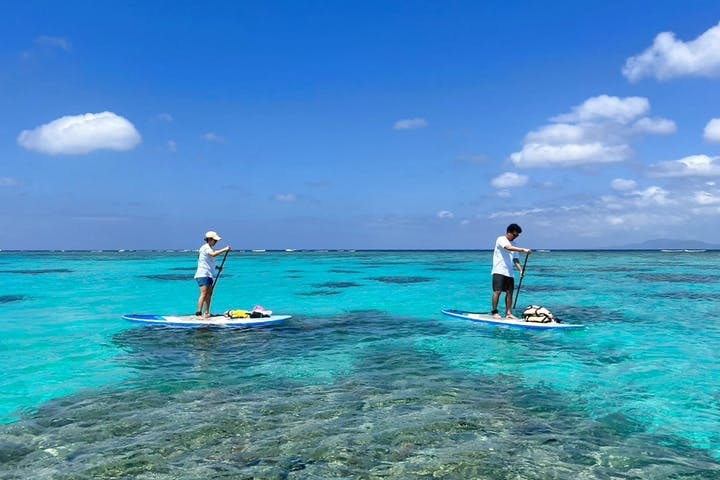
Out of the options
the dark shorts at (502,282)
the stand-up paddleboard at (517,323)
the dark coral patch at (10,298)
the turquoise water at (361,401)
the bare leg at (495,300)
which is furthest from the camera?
the dark coral patch at (10,298)

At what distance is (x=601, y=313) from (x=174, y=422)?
749 inches

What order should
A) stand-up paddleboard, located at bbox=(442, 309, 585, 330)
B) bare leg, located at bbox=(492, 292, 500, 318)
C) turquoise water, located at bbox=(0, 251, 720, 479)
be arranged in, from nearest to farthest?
1. turquoise water, located at bbox=(0, 251, 720, 479)
2. stand-up paddleboard, located at bbox=(442, 309, 585, 330)
3. bare leg, located at bbox=(492, 292, 500, 318)

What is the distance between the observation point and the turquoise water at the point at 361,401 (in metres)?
6.35

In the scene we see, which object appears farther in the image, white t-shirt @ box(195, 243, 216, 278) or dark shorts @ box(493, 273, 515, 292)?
dark shorts @ box(493, 273, 515, 292)

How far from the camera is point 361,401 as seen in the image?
345 inches

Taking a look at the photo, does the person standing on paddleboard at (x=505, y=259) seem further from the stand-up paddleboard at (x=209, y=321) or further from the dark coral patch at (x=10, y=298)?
the dark coral patch at (x=10, y=298)

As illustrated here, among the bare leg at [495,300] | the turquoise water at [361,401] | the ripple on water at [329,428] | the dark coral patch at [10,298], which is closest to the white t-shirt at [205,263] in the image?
the turquoise water at [361,401]

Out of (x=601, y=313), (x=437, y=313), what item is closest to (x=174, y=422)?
(x=437, y=313)

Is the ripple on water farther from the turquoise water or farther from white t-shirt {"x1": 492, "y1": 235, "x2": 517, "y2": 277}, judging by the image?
white t-shirt {"x1": 492, "y1": 235, "x2": 517, "y2": 277}

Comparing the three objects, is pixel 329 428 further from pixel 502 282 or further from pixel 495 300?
pixel 495 300

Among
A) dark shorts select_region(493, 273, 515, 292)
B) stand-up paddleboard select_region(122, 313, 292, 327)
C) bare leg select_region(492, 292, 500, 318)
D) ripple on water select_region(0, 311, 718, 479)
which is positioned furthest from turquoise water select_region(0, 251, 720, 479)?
dark shorts select_region(493, 273, 515, 292)

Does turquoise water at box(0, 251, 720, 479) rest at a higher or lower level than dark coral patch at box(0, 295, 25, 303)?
lower

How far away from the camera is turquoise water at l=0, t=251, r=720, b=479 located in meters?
6.35

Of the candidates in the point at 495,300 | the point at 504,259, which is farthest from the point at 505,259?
the point at 495,300
